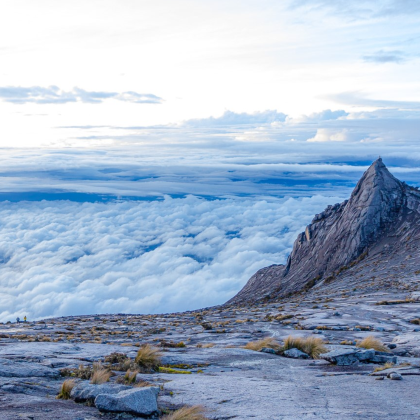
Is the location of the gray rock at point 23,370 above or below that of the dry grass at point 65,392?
below

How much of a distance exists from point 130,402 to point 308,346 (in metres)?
9.14

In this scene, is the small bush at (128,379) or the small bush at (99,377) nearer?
the small bush at (99,377)

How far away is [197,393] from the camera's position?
31.7 feet

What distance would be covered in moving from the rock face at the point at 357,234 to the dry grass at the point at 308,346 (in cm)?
4438

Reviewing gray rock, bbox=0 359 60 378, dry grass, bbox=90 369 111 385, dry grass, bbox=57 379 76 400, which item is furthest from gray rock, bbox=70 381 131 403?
gray rock, bbox=0 359 60 378

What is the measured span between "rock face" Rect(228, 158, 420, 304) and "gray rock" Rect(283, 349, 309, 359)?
45237mm

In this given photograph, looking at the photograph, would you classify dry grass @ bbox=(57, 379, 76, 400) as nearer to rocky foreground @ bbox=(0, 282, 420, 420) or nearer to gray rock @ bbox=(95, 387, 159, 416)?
rocky foreground @ bbox=(0, 282, 420, 420)

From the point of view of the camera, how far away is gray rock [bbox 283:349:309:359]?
1484 cm

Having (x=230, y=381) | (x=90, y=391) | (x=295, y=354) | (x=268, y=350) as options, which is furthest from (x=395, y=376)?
(x=90, y=391)

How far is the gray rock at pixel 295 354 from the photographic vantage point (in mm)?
14844

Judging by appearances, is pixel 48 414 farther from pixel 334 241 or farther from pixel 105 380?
pixel 334 241

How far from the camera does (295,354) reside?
14953mm

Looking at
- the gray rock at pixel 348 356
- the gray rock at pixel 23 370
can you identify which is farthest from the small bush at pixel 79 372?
the gray rock at pixel 348 356

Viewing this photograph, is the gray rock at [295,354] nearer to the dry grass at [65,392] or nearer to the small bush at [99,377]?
the small bush at [99,377]
